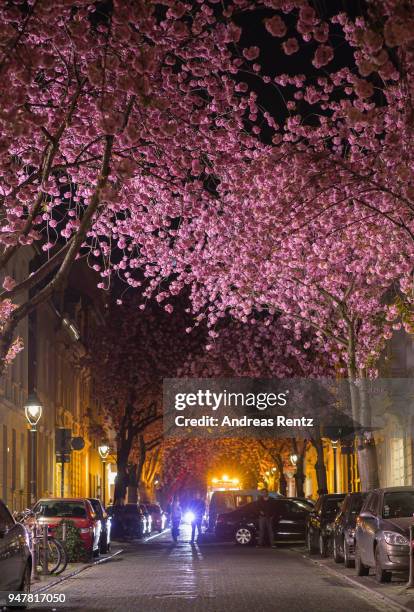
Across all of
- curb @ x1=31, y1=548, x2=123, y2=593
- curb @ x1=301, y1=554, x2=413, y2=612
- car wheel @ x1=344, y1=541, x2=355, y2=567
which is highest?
car wheel @ x1=344, y1=541, x2=355, y2=567

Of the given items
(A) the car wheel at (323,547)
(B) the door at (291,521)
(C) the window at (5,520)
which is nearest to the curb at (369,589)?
(A) the car wheel at (323,547)

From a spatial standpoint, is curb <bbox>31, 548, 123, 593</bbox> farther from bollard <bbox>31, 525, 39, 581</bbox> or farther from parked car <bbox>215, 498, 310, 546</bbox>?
parked car <bbox>215, 498, 310, 546</bbox>

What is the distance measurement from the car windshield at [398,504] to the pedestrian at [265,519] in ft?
50.2

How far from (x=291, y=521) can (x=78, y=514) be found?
10.6m

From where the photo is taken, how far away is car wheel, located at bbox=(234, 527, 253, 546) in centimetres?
3762

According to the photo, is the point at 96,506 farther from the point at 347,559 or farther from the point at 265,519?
the point at 347,559

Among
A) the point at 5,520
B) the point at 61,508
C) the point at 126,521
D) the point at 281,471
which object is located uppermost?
the point at 281,471

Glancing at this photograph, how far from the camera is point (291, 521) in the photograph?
37406 millimetres

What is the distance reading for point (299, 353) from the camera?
4825 centimetres

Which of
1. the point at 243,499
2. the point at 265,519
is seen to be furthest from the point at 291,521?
the point at 243,499

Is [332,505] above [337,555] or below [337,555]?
above

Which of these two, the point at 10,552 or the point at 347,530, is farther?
the point at 347,530

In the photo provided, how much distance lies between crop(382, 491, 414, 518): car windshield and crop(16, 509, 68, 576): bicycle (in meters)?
5.99

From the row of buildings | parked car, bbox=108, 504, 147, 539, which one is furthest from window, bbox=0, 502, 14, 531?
parked car, bbox=108, 504, 147, 539
